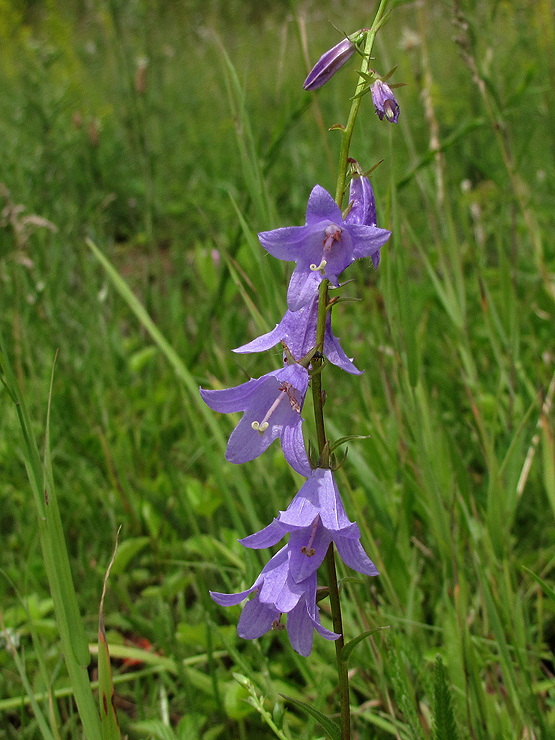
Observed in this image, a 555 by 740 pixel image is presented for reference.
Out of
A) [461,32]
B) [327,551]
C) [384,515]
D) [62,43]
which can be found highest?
[62,43]

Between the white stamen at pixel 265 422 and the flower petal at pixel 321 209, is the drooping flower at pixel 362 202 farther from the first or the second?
the white stamen at pixel 265 422

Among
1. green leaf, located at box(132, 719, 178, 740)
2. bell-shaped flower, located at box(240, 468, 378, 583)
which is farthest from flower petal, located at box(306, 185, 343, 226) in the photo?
green leaf, located at box(132, 719, 178, 740)

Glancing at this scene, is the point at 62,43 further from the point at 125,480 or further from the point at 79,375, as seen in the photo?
the point at 125,480

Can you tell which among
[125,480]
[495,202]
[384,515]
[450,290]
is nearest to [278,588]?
[384,515]

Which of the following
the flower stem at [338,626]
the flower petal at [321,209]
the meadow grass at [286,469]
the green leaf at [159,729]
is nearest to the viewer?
the flower petal at [321,209]

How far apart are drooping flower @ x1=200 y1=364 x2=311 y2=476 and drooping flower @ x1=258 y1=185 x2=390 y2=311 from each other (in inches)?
4.7

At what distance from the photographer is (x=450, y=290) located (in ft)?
6.13

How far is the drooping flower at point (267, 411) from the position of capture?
3.14ft

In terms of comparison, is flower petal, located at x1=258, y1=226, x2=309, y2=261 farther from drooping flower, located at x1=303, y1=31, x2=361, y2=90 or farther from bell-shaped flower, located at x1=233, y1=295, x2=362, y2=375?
drooping flower, located at x1=303, y1=31, x2=361, y2=90

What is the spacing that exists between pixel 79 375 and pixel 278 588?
6.92ft

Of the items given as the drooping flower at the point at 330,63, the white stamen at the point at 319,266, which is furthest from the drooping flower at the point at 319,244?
the drooping flower at the point at 330,63

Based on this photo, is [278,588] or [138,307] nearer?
[278,588]

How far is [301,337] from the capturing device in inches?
39.8

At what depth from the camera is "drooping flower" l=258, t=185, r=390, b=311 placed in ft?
2.89
